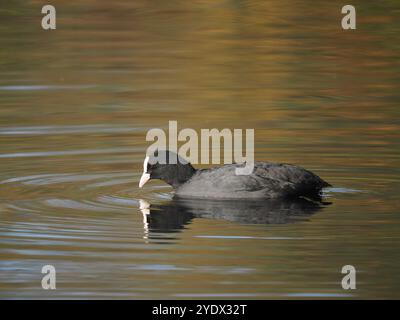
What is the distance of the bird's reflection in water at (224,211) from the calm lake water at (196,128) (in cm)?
3

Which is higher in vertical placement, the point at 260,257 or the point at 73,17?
the point at 73,17

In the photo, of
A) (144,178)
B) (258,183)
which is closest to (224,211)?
(258,183)

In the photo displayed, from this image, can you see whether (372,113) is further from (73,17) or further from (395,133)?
(73,17)

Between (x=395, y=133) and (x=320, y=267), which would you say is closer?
(x=320, y=267)

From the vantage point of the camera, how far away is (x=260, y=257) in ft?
30.4

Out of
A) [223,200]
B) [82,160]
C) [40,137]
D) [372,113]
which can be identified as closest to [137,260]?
[223,200]

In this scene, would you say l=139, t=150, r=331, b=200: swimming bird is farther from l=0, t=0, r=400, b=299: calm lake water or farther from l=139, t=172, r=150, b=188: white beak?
l=139, t=172, r=150, b=188: white beak

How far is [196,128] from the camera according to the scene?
14312mm

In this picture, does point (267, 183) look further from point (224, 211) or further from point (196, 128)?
point (196, 128)

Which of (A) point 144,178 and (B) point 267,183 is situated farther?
(A) point 144,178

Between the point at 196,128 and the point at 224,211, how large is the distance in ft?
11.7

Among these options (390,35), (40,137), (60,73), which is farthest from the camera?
(390,35)

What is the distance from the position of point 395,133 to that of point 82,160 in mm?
3618

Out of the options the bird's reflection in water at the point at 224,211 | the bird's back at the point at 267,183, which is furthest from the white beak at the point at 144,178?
the bird's back at the point at 267,183
